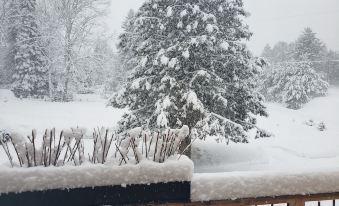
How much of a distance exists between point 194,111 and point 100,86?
29.1 m

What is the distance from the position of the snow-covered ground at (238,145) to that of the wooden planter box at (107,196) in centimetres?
956

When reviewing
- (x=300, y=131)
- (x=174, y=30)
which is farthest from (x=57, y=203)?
(x=300, y=131)

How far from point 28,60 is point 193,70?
70.8 ft

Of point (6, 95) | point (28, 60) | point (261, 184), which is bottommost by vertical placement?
point (261, 184)

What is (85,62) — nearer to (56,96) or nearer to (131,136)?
(56,96)

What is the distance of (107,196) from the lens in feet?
7.04

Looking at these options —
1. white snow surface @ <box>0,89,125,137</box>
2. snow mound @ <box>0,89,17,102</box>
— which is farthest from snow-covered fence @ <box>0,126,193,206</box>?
snow mound @ <box>0,89,17,102</box>

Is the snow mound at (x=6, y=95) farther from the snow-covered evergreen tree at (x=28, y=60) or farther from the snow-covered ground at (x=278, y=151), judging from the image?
the snow-covered ground at (x=278, y=151)

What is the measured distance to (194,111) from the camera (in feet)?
37.5

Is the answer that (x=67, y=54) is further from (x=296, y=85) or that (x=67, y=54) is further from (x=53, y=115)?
(x=296, y=85)

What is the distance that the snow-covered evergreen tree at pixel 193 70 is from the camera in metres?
11.2

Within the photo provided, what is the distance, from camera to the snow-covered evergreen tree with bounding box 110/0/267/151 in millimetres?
11164

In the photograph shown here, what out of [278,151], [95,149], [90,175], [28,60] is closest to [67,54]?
[28,60]

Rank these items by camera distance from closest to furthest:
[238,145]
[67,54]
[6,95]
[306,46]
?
[238,145] < [67,54] < [6,95] < [306,46]
